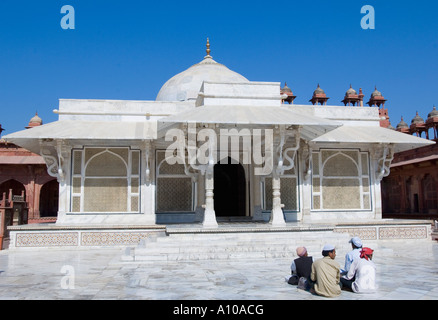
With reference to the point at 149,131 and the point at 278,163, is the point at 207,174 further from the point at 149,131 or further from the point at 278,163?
the point at 149,131

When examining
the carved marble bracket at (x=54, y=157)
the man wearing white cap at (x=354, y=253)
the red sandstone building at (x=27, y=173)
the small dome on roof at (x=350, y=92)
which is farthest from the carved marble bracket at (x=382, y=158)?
the small dome on roof at (x=350, y=92)

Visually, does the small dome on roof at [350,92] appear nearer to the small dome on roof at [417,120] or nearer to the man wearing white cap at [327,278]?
the small dome on roof at [417,120]

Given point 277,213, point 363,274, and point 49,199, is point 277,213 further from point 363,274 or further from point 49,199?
point 49,199

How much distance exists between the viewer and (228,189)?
14.9 m

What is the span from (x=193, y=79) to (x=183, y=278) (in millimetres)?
11085

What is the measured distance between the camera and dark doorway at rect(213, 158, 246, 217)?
14625 mm

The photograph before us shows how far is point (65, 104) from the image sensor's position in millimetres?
13539

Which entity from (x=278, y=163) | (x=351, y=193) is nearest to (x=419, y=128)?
(x=351, y=193)

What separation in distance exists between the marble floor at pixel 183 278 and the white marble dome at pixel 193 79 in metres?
8.04

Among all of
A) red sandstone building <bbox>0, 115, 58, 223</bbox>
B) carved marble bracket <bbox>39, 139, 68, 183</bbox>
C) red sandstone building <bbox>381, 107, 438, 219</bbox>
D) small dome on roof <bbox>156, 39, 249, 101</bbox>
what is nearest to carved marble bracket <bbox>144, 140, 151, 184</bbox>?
carved marble bracket <bbox>39, 139, 68, 183</bbox>

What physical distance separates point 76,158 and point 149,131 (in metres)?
2.35

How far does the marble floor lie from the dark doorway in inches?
215

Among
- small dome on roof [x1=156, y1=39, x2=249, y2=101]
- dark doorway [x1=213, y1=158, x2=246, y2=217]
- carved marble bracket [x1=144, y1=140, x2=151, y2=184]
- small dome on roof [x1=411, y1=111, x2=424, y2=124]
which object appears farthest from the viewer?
small dome on roof [x1=411, y1=111, x2=424, y2=124]

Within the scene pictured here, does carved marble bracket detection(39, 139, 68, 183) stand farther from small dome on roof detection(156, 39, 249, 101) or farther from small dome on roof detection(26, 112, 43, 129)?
small dome on roof detection(26, 112, 43, 129)
